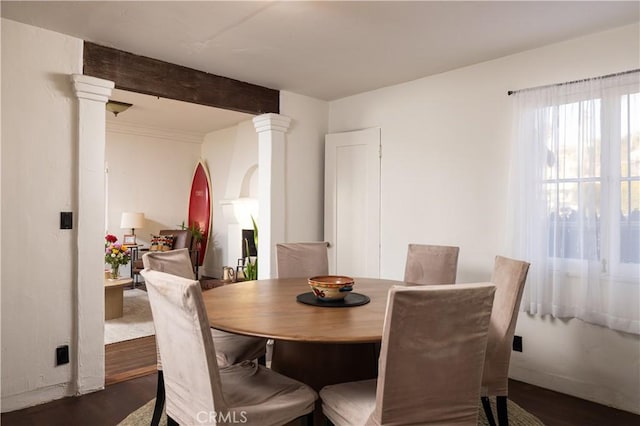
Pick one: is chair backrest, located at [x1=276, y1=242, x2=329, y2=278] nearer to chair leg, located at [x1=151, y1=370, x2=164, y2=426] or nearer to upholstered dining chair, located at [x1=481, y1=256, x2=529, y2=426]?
chair leg, located at [x1=151, y1=370, x2=164, y2=426]

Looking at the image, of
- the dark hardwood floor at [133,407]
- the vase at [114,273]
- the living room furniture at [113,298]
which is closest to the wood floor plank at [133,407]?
the dark hardwood floor at [133,407]

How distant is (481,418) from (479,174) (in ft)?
5.78

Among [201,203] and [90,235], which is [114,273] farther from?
[201,203]

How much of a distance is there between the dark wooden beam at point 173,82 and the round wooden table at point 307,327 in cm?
171

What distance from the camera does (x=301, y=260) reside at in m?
3.25

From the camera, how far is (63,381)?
271cm

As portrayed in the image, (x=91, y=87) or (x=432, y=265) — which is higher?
(x=91, y=87)

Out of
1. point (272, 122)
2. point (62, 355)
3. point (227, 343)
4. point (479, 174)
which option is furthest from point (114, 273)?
point (479, 174)

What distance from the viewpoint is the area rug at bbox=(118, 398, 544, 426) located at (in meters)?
2.33

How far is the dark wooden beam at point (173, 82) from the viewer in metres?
2.90

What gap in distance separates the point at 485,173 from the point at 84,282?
118 inches

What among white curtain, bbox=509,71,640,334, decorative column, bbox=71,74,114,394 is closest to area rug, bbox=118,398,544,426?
decorative column, bbox=71,74,114,394

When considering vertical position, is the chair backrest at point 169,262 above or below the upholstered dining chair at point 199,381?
above

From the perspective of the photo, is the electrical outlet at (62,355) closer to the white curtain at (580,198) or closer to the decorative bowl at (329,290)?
the decorative bowl at (329,290)
